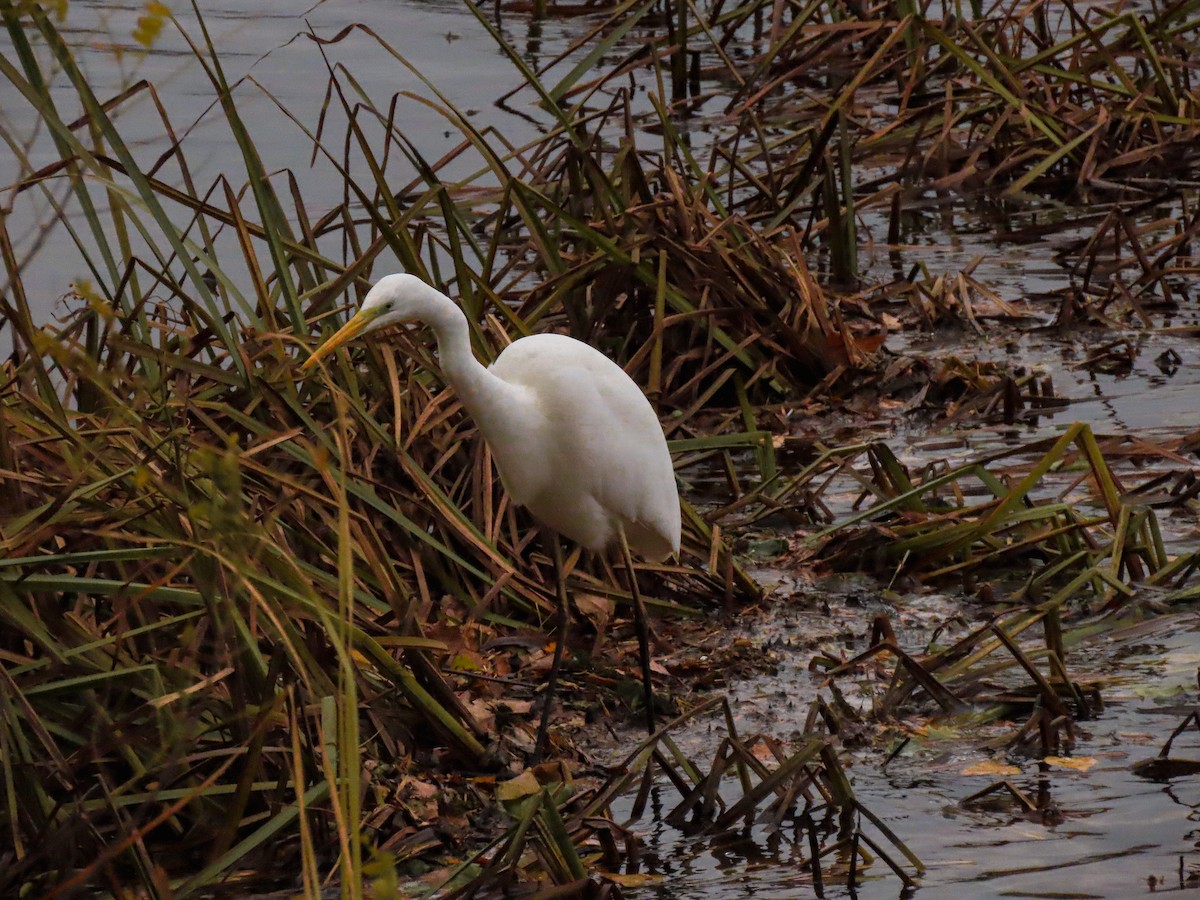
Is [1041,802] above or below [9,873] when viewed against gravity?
below

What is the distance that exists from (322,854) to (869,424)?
3.03 meters

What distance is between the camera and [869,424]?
5605mm

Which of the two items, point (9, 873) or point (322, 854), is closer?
point (9, 873)

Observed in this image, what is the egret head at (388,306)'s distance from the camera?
3.37m

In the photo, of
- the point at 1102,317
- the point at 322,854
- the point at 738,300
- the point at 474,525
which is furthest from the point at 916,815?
the point at 1102,317

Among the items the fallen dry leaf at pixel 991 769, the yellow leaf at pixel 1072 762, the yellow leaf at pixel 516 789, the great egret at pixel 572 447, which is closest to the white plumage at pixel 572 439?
the great egret at pixel 572 447

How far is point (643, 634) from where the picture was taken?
4074mm

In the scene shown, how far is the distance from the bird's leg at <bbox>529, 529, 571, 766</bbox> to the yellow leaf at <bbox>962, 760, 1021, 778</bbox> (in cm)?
92

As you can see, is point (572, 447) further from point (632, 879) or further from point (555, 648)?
point (632, 879)

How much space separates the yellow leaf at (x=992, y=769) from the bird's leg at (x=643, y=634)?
0.74 m

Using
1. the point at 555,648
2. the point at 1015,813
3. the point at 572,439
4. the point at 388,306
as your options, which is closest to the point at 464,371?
the point at 388,306

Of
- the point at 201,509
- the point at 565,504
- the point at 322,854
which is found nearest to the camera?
the point at 201,509

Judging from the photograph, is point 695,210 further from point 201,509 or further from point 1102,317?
point 201,509

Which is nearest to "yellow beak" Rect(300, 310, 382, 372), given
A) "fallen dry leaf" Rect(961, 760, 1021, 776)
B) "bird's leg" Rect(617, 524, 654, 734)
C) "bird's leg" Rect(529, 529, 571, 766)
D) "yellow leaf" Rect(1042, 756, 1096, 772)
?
"bird's leg" Rect(529, 529, 571, 766)
